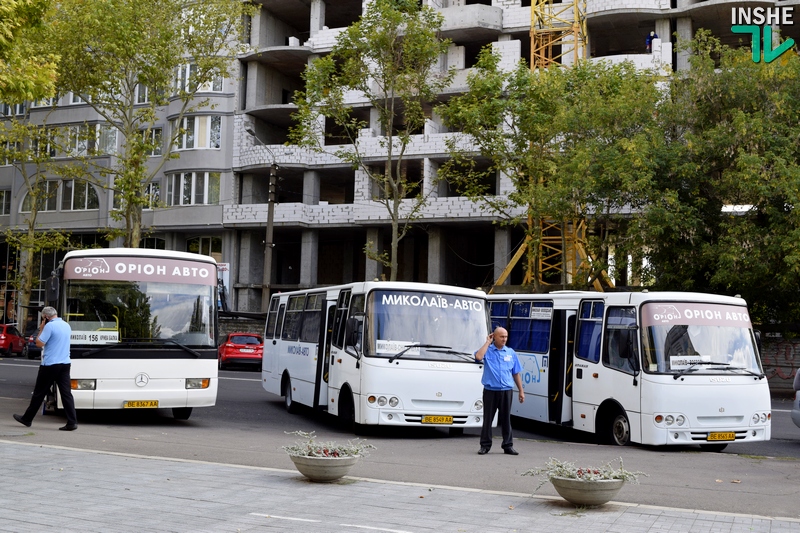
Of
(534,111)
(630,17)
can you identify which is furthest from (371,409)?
(630,17)

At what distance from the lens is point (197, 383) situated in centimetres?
1644

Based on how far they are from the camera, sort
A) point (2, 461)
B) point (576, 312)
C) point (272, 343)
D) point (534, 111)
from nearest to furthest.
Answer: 1. point (2, 461)
2. point (576, 312)
3. point (272, 343)
4. point (534, 111)

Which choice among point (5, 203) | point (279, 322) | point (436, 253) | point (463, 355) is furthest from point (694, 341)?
point (5, 203)

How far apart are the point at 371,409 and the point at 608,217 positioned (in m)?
17.9

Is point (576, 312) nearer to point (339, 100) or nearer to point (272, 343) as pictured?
point (272, 343)

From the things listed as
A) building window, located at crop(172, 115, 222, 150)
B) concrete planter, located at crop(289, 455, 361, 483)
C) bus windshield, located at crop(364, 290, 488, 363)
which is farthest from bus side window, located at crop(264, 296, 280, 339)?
building window, located at crop(172, 115, 222, 150)

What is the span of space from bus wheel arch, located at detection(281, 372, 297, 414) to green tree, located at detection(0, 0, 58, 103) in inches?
301

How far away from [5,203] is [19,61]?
44.0 meters

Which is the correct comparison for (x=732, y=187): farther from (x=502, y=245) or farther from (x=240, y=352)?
(x=240, y=352)

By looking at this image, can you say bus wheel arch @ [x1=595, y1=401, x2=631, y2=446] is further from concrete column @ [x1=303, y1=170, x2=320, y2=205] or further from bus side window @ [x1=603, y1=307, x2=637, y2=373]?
concrete column @ [x1=303, y1=170, x2=320, y2=205]

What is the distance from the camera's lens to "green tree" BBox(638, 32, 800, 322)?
27281 millimetres

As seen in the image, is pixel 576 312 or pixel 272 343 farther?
pixel 272 343

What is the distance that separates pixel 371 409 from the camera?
15.4m

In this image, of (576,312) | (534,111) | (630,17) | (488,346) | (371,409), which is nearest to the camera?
(488,346)
